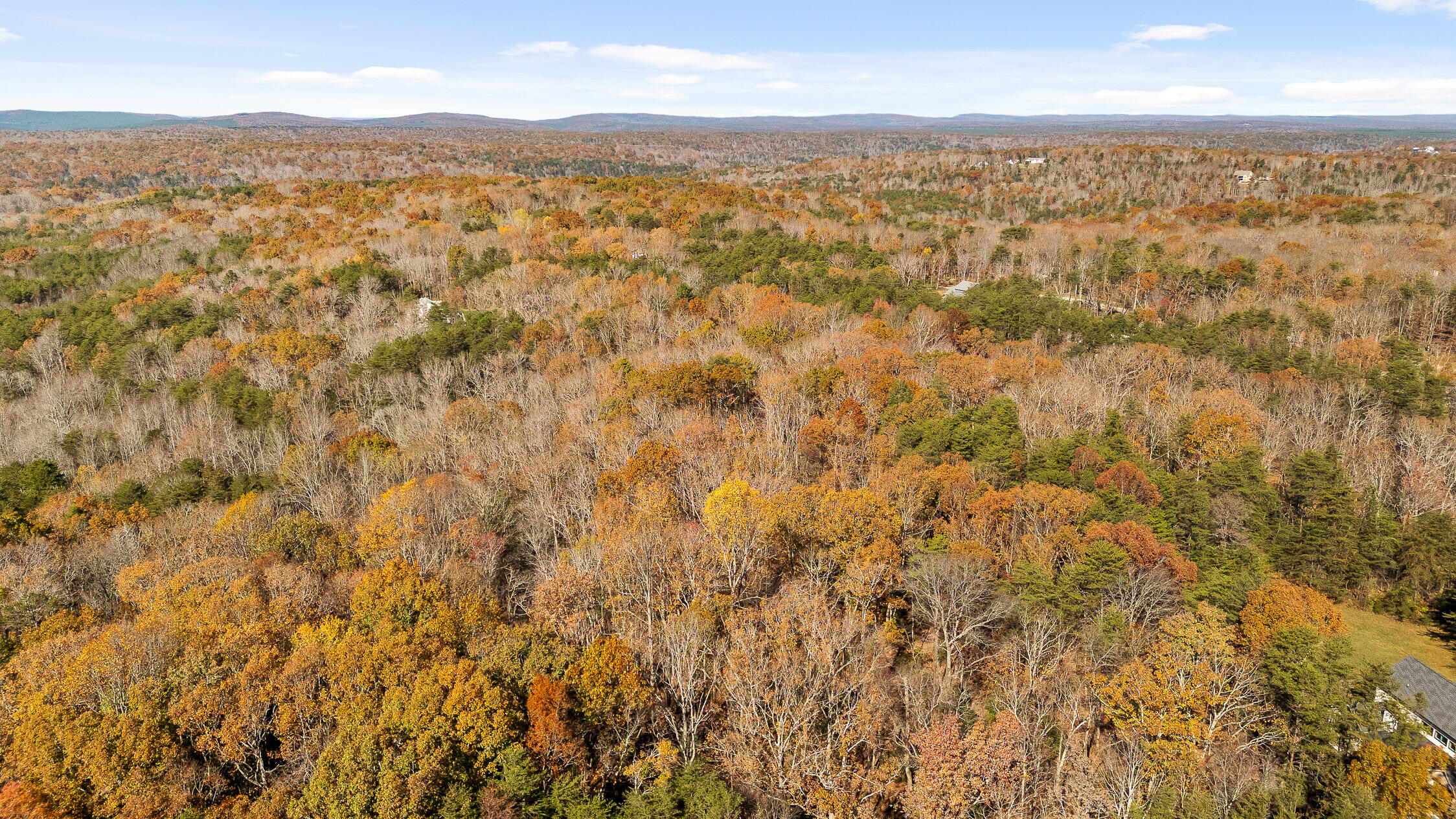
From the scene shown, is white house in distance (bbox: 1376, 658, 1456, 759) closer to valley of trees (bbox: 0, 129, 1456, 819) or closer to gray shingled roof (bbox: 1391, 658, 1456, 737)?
gray shingled roof (bbox: 1391, 658, 1456, 737)

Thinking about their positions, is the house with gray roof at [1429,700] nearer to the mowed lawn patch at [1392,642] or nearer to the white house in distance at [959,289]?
the mowed lawn patch at [1392,642]

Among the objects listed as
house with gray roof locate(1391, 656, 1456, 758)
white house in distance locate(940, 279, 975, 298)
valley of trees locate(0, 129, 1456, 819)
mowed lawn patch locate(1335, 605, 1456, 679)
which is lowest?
mowed lawn patch locate(1335, 605, 1456, 679)

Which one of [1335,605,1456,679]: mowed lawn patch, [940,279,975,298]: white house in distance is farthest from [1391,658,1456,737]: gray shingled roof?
[940,279,975,298]: white house in distance

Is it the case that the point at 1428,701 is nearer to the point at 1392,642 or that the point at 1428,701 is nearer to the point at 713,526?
the point at 1392,642

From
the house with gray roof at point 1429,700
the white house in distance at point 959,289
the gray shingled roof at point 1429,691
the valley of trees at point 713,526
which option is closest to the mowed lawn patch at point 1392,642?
the valley of trees at point 713,526

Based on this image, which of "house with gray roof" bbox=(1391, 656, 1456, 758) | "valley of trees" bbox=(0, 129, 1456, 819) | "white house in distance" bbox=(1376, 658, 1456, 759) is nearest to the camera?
"valley of trees" bbox=(0, 129, 1456, 819)

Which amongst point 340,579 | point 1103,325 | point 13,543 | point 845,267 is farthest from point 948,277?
point 13,543

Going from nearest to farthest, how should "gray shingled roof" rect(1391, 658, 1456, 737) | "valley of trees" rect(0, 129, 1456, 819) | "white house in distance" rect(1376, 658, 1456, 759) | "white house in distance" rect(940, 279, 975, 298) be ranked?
"valley of trees" rect(0, 129, 1456, 819), "white house in distance" rect(1376, 658, 1456, 759), "gray shingled roof" rect(1391, 658, 1456, 737), "white house in distance" rect(940, 279, 975, 298)
